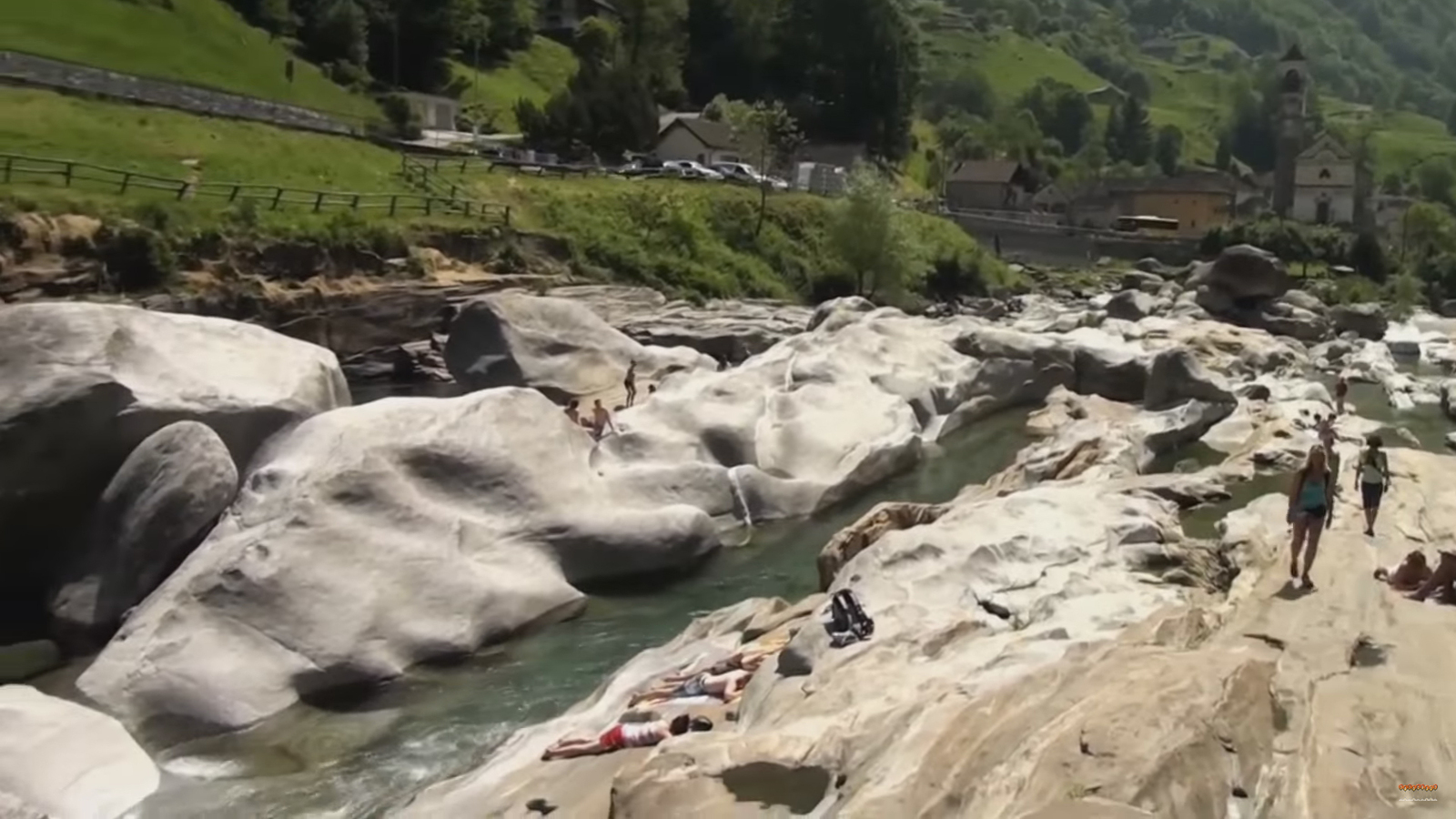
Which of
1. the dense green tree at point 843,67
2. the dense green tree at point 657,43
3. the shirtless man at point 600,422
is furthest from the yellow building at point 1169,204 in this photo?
the shirtless man at point 600,422

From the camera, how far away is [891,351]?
4812 centimetres

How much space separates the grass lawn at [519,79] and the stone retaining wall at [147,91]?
1409 inches

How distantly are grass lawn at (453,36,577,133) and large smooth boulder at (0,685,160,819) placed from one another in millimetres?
95333

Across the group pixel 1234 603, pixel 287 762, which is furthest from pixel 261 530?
pixel 1234 603

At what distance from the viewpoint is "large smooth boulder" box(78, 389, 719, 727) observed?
2105cm

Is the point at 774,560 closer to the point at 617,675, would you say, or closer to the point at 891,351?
the point at 617,675

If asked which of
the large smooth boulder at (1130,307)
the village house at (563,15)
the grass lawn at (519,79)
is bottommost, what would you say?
the large smooth boulder at (1130,307)

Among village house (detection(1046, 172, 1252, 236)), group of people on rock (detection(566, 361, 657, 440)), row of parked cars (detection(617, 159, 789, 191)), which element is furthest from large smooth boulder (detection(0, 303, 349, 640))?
village house (detection(1046, 172, 1252, 236))

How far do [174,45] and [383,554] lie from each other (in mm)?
77727

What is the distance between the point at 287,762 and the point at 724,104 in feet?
309

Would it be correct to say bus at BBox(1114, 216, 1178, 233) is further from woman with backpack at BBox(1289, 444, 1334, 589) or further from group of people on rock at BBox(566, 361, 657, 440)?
woman with backpack at BBox(1289, 444, 1334, 589)

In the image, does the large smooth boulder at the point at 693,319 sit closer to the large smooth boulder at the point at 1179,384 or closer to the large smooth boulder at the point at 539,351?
the large smooth boulder at the point at 539,351

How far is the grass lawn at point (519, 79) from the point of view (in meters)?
113

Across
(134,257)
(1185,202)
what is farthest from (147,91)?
(1185,202)
